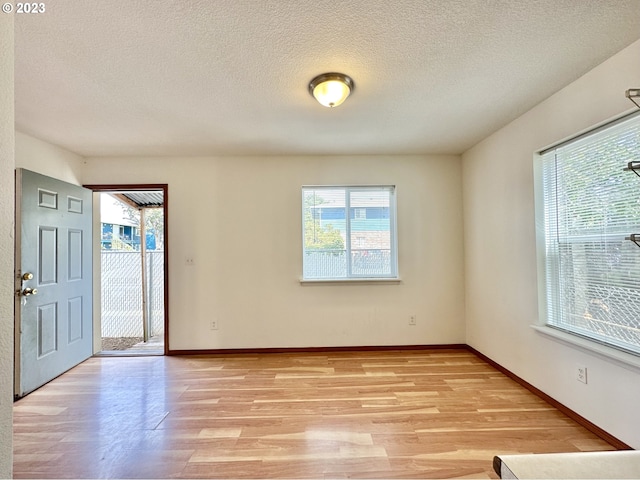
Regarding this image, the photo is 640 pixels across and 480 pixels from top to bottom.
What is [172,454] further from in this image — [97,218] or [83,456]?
[97,218]

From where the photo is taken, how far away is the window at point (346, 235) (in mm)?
3609

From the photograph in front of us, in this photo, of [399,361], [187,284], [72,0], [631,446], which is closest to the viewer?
[72,0]

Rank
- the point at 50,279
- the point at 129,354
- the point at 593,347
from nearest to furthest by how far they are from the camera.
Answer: the point at 593,347 → the point at 50,279 → the point at 129,354

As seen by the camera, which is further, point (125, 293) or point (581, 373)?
point (125, 293)

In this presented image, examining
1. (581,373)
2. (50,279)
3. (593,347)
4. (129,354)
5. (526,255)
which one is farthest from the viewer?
(129,354)

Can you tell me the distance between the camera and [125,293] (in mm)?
4531

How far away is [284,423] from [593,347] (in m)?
2.11

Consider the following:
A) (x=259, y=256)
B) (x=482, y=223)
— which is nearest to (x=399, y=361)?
(x=482, y=223)

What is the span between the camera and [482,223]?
3.20 metres

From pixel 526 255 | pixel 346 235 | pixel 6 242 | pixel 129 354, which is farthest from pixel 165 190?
pixel 526 255

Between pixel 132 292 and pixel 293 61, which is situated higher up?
pixel 293 61

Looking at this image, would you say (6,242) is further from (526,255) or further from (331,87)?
(526,255)

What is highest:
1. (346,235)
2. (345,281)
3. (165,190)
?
(165,190)

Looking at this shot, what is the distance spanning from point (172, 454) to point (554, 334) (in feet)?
9.02
